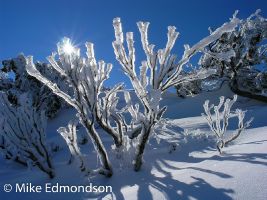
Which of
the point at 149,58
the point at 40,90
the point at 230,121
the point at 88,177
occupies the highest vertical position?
the point at 40,90

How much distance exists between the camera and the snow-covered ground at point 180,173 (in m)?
2.96

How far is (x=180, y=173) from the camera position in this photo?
4.00 m

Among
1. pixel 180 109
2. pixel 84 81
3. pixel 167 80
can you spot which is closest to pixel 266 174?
pixel 167 80

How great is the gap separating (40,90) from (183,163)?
385 inches

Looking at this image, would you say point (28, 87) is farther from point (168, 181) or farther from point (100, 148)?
point (168, 181)

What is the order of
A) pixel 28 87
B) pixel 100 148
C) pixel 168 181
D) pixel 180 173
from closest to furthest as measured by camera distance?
pixel 168 181 → pixel 180 173 → pixel 100 148 → pixel 28 87

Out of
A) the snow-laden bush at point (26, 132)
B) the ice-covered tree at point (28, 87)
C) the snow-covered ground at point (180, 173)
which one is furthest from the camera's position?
the ice-covered tree at point (28, 87)

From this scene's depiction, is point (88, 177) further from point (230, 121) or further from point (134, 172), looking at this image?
point (230, 121)

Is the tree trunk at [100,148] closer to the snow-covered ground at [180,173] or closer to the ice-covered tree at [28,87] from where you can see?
the snow-covered ground at [180,173]

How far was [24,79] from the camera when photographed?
1384 cm

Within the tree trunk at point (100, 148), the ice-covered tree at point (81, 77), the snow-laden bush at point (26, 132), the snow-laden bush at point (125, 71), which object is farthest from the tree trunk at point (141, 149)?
the snow-laden bush at point (26, 132)

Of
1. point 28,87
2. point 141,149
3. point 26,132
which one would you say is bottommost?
point 141,149

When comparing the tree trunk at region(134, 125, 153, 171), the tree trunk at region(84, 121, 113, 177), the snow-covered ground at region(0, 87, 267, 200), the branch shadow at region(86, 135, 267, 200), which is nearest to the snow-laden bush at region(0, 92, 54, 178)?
the snow-covered ground at region(0, 87, 267, 200)

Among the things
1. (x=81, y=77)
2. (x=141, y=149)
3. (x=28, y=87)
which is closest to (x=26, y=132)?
(x=81, y=77)
